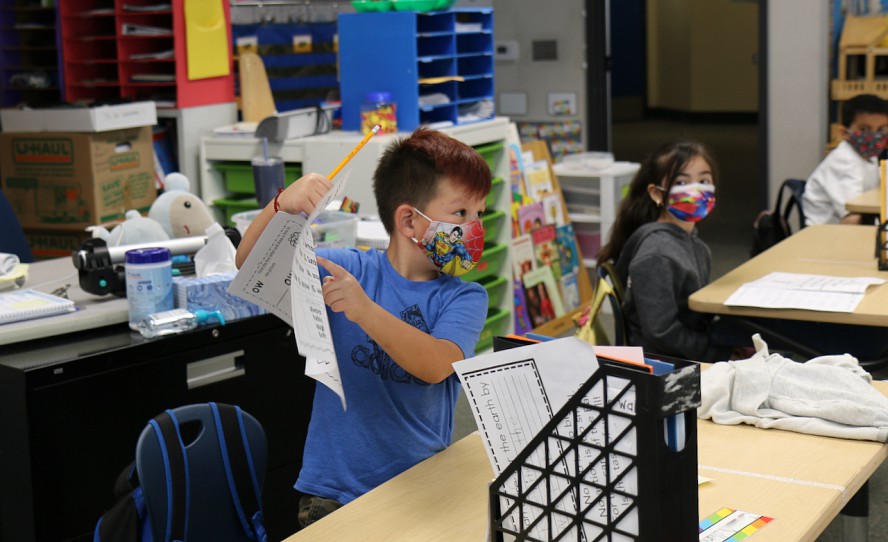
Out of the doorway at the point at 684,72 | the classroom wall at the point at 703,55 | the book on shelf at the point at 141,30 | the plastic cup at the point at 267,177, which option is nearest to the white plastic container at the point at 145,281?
the plastic cup at the point at 267,177

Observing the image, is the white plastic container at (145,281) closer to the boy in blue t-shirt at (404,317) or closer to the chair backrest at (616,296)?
the boy in blue t-shirt at (404,317)

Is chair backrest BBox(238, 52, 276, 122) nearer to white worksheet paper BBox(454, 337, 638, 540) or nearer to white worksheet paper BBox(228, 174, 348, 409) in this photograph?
white worksheet paper BBox(228, 174, 348, 409)

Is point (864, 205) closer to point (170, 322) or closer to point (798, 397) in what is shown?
point (798, 397)

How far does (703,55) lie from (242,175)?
10.8 m

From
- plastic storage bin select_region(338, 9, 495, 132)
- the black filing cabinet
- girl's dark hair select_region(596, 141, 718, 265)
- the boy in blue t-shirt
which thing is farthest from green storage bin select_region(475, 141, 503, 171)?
the boy in blue t-shirt

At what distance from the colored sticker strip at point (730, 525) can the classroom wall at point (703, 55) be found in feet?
41.4

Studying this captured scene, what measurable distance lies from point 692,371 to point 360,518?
625mm

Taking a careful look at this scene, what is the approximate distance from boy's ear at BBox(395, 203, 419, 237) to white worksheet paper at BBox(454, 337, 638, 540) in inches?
21.6

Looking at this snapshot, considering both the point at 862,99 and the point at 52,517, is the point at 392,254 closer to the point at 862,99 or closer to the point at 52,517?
the point at 52,517

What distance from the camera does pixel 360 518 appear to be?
1602 millimetres

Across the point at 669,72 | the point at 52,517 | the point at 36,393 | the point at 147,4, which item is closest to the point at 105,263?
the point at 36,393

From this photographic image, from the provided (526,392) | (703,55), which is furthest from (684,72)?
(526,392)

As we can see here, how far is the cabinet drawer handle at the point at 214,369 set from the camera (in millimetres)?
2604

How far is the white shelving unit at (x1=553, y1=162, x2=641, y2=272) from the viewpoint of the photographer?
561 cm
